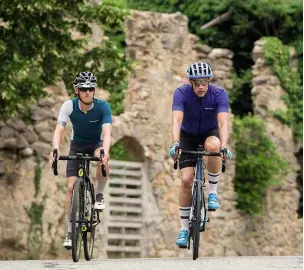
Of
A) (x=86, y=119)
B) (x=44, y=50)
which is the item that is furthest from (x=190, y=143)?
(x=44, y=50)

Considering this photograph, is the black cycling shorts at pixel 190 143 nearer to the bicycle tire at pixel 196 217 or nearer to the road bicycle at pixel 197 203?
the road bicycle at pixel 197 203

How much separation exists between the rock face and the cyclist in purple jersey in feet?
27.9

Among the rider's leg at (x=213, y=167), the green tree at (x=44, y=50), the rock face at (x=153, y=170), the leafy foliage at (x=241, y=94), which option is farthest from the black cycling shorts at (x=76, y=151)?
the leafy foliage at (x=241, y=94)

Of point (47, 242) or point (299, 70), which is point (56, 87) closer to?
point (47, 242)

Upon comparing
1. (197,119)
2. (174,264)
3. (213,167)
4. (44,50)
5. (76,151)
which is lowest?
(174,264)

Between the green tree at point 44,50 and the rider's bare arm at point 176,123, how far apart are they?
6180mm

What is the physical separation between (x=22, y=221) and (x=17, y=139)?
144cm

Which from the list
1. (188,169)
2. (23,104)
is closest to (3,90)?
(23,104)

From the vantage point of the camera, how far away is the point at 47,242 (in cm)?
2292

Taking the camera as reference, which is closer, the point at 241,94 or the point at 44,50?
the point at 44,50

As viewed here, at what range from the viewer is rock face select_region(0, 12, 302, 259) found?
75.3 ft

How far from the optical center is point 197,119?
14.5m

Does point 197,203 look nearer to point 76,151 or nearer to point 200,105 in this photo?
point 200,105

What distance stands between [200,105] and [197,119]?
6.5 inches
